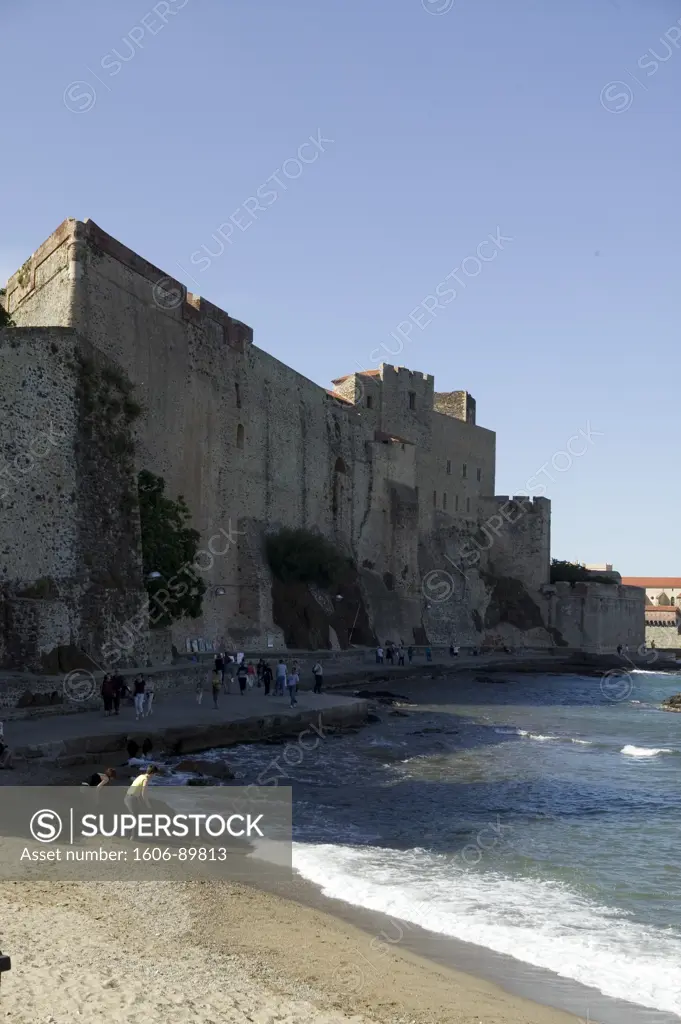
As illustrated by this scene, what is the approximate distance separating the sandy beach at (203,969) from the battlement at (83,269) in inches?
738

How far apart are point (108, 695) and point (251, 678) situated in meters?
8.40

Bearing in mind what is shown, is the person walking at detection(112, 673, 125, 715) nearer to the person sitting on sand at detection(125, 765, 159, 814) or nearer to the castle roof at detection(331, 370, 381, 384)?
the person sitting on sand at detection(125, 765, 159, 814)

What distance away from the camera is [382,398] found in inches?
2099

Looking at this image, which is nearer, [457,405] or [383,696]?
[383,696]

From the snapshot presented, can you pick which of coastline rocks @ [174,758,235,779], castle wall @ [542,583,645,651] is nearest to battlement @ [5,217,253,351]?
coastline rocks @ [174,758,235,779]

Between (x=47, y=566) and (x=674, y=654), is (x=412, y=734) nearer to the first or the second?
(x=47, y=566)

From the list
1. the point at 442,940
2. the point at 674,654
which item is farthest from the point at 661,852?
the point at 674,654

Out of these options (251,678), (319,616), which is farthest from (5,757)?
(319,616)

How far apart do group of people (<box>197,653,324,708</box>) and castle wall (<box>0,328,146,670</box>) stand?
1.97 m

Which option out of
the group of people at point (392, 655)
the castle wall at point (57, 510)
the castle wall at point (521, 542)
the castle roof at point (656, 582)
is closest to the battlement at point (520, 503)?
the castle wall at point (521, 542)

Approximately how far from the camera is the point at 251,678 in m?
25.7

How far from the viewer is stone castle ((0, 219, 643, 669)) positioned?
19297 millimetres

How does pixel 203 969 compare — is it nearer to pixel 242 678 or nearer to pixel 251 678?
pixel 242 678

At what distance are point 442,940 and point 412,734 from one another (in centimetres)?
1385
